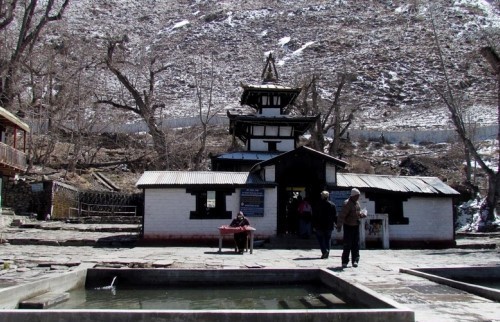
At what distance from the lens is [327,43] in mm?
88938

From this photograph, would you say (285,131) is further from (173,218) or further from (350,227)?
(350,227)

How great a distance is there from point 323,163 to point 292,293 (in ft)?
37.4

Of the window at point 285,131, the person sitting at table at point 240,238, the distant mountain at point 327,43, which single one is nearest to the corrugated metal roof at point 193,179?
the person sitting at table at point 240,238

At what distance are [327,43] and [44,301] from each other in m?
85.6

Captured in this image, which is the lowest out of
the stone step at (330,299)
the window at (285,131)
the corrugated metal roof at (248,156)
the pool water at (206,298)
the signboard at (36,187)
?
the pool water at (206,298)

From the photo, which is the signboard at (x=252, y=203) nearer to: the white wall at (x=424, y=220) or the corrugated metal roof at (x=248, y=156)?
the white wall at (x=424, y=220)

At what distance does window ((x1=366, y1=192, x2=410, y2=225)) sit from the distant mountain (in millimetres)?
36665

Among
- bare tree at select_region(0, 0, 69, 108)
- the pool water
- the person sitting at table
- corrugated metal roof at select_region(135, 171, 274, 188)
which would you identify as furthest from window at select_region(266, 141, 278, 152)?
the pool water

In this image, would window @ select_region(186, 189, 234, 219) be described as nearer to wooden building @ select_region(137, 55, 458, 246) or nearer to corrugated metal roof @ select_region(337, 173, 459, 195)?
wooden building @ select_region(137, 55, 458, 246)

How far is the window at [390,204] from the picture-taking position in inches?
798

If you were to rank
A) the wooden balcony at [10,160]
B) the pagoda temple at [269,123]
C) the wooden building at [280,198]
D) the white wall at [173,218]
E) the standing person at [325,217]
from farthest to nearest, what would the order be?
1. the pagoda temple at [269,123]
2. the wooden balcony at [10,160]
3. the wooden building at [280,198]
4. the white wall at [173,218]
5. the standing person at [325,217]

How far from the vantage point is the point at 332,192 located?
20.1 meters

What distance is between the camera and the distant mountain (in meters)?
69.9

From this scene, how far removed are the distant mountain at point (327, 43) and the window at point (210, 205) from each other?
124 ft
